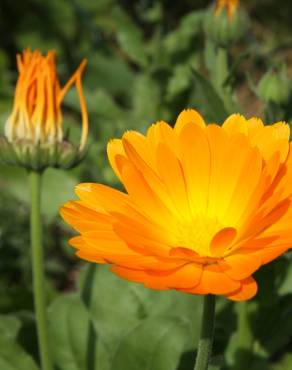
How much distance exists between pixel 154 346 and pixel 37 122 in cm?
48

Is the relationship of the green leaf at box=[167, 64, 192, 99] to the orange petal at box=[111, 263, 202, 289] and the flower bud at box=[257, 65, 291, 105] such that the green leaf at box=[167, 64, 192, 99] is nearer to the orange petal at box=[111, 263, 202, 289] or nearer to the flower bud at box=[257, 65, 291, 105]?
the flower bud at box=[257, 65, 291, 105]

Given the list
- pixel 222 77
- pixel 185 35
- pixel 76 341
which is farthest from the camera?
Answer: pixel 185 35

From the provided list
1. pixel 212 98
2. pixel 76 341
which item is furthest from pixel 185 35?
pixel 76 341

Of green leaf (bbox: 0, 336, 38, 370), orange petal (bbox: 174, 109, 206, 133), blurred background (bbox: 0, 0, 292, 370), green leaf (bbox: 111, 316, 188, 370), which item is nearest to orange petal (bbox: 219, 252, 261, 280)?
orange petal (bbox: 174, 109, 206, 133)

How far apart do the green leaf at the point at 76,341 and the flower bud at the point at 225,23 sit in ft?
2.73

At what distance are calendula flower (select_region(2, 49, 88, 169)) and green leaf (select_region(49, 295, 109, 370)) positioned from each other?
47 cm

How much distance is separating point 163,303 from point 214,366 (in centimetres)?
66

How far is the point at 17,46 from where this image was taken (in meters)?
4.21

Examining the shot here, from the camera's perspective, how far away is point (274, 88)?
209 centimetres

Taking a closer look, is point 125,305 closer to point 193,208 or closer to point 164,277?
point 193,208

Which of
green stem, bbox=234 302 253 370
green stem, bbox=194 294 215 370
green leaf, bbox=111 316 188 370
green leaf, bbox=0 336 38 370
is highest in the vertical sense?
green stem, bbox=194 294 215 370

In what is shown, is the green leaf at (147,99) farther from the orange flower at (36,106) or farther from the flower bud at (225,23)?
the orange flower at (36,106)

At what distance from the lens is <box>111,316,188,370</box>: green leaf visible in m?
1.69

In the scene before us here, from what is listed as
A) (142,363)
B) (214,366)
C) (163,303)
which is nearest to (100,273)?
(163,303)
